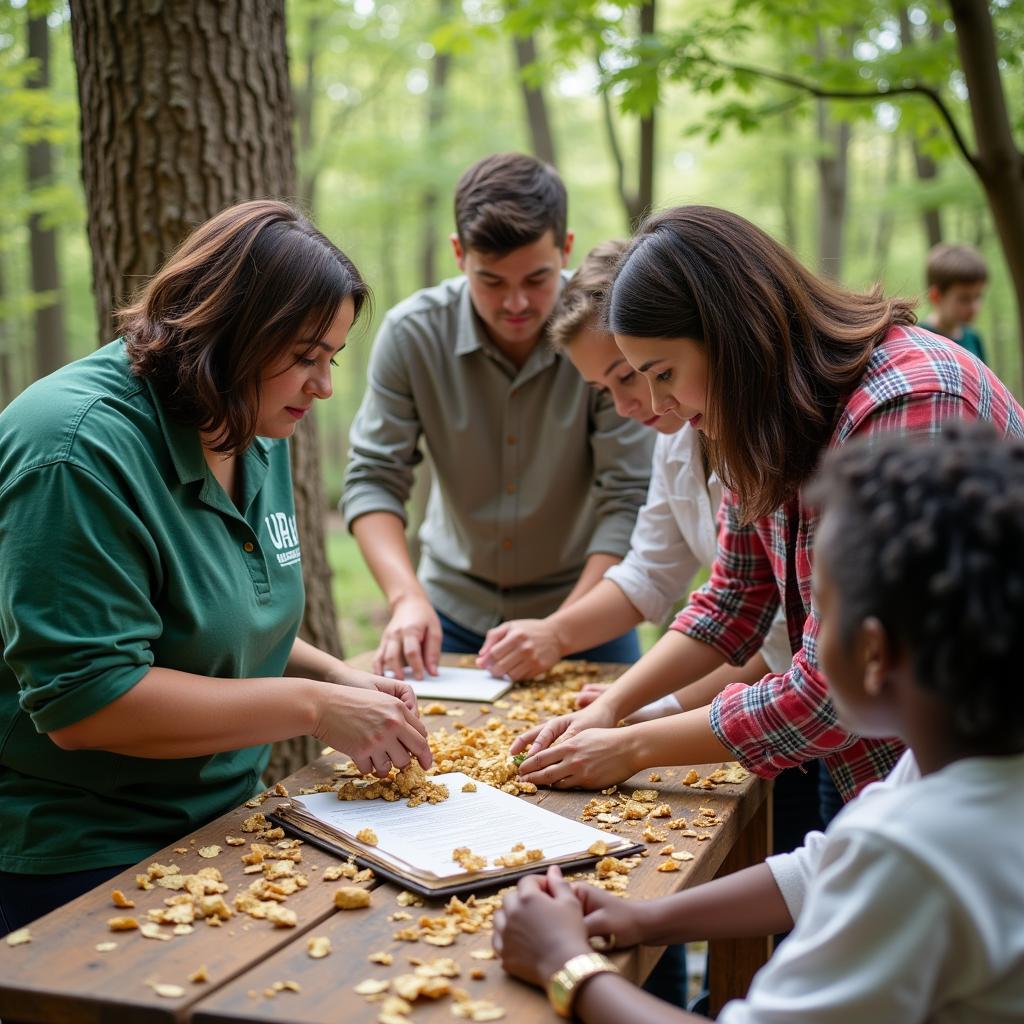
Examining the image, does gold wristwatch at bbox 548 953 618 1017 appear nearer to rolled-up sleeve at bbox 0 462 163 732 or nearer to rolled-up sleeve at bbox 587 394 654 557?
→ rolled-up sleeve at bbox 0 462 163 732

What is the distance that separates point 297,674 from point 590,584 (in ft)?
3.21

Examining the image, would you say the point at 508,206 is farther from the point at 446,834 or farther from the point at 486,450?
the point at 446,834

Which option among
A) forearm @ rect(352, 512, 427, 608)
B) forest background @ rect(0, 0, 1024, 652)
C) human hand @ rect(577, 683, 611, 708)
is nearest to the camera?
human hand @ rect(577, 683, 611, 708)

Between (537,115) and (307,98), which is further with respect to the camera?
(307,98)

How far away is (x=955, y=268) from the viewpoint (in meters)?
6.61

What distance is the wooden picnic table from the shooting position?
133cm

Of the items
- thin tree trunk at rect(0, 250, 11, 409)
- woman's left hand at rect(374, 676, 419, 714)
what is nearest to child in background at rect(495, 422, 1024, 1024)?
woman's left hand at rect(374, 676, 419, 714)

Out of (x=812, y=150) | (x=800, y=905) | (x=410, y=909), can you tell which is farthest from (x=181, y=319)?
(x=812, y=150)

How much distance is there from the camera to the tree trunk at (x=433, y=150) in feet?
35.3

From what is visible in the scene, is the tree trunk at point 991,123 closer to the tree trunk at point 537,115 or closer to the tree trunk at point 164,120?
the tree trunk at point 164,120

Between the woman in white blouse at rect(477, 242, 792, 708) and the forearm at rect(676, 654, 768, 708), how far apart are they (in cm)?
22

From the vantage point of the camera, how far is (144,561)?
6.08ft

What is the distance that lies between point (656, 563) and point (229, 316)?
1.40 metres

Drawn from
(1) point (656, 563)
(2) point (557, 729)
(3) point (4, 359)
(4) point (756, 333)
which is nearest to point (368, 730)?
(2) point (557, 729)
